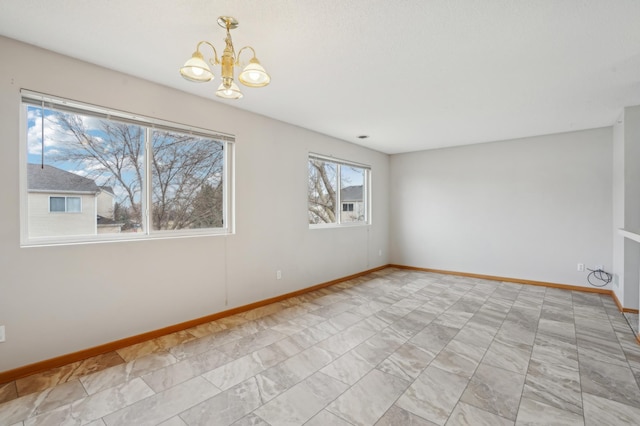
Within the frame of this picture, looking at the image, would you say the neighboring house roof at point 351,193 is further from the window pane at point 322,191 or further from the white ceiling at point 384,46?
the white ceiling at point 384,46

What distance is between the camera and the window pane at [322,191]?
477cm

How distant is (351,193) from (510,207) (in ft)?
8.93

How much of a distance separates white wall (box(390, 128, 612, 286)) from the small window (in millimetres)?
5340

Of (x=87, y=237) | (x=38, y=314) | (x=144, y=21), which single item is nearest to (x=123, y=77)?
(x=144, y=21)

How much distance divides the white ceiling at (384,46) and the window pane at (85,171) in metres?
0.55

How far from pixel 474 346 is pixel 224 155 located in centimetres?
327

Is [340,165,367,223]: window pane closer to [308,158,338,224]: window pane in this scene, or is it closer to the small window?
[308,158,338,224]: window pane

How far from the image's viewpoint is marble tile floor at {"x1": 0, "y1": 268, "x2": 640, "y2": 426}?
5.97ft

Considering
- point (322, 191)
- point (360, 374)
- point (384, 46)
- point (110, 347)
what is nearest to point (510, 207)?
point (322, 191)

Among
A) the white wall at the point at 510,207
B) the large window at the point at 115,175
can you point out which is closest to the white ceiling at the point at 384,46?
the large window at the point at 115,175

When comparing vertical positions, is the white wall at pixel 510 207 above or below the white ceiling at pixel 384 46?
below

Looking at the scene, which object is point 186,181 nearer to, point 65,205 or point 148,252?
point 148,252

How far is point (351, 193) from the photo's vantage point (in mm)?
5633

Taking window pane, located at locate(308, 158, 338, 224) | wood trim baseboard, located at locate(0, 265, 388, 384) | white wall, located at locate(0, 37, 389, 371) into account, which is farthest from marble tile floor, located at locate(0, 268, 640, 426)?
window pane, located at locate(308, 158, 338, 224)
